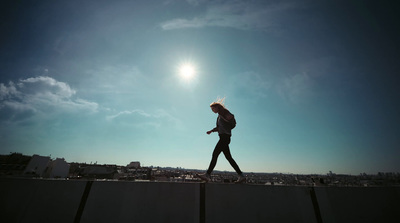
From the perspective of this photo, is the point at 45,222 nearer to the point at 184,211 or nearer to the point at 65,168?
the point at 184,211

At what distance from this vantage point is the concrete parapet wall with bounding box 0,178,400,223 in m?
2.06

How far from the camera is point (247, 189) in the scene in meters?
2.47

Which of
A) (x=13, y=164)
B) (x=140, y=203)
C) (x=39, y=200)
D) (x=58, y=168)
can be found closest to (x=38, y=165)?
(x=58, y=168)

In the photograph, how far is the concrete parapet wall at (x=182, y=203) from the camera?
2062mm

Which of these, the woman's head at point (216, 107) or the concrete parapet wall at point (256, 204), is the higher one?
the woman's head at point (216, 107)

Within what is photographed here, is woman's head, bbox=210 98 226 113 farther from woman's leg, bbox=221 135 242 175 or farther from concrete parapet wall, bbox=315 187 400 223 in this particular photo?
concrete parapet wall, bbox=315 187 400 223

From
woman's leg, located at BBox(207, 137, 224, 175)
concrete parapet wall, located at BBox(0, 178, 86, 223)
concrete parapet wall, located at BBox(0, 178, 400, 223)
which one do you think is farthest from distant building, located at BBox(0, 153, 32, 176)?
woman's leg, located at BBox(207, 137, 224, 175)

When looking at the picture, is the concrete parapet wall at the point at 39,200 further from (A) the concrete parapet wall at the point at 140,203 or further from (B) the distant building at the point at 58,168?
(B) the distant building at the point at 58,168

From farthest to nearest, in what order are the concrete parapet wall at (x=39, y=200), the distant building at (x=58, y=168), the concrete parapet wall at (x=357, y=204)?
the distant building at (x=58, y=168) < the concrete parapet wall at (x=357, y=204) < the concrete parapet wall at (x=39, y=200)

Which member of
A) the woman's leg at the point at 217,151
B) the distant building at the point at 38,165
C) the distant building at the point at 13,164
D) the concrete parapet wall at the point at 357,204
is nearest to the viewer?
the concrete parapet wall at the point at 357,204

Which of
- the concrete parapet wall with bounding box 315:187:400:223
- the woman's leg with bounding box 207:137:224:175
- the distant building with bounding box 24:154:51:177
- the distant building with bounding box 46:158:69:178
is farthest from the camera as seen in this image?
the distant building with bounding box 46:158:69:178

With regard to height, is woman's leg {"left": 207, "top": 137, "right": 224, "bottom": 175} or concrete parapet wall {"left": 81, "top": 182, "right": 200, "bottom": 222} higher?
woman's leg {"left": 207, "top": 137, "right": 224, "bottom": 175}

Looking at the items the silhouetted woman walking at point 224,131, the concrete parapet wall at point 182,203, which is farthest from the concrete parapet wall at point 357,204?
the silhouetted woman walking at point 224,131

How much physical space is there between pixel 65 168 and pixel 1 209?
36786mm
